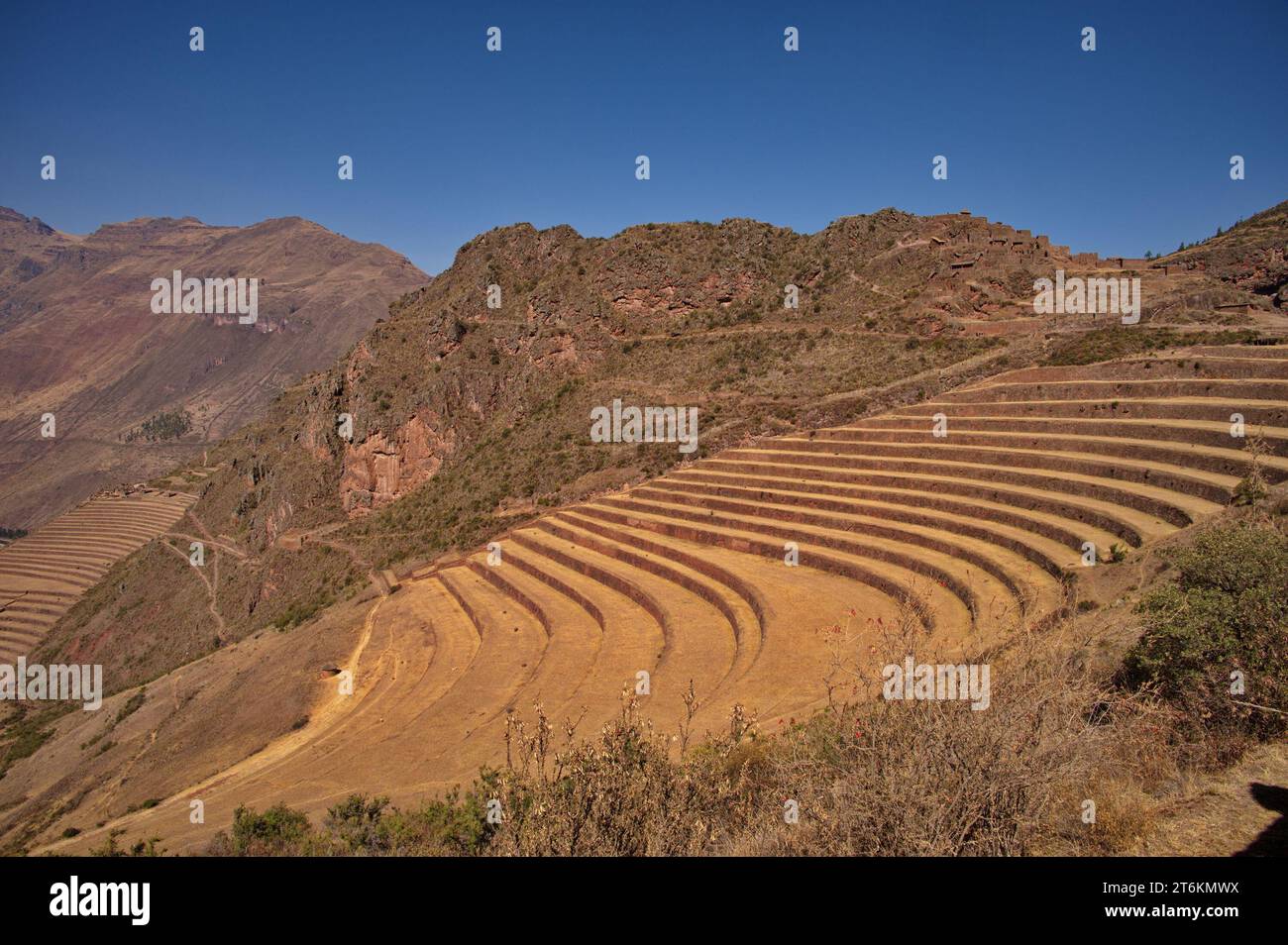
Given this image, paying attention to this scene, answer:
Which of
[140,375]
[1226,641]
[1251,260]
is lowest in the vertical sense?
[1226,641]

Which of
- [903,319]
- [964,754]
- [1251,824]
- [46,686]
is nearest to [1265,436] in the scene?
[1251,824]

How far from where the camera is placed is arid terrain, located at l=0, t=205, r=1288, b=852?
977 centimetres

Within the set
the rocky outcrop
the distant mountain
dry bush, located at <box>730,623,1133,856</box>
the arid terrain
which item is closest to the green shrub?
the arid terrain

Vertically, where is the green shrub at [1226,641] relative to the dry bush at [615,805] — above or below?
above

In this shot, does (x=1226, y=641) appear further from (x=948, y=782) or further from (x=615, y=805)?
(x=615, y=805)

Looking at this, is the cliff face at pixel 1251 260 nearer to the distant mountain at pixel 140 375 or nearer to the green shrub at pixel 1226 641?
the green shrub at pixel 1226 641

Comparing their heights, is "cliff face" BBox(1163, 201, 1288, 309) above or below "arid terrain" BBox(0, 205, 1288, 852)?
above

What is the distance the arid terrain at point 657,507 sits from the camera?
9.77m

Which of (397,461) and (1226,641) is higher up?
(397,461)

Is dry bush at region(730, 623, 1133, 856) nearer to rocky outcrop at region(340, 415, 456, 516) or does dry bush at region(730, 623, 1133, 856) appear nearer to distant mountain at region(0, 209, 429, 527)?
rocky outcrop at region(340, 415, 456, 516)

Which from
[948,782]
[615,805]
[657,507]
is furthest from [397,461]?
[948,782]

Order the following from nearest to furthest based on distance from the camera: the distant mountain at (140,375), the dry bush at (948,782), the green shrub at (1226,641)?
the dry bush at (948,782) < the green shrub at (1226,641) < the distant mountain at (140,375)

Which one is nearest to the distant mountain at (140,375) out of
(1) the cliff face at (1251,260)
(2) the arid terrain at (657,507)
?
(2) the arid terrain at (657,507)

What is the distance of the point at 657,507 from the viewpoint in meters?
19.8
